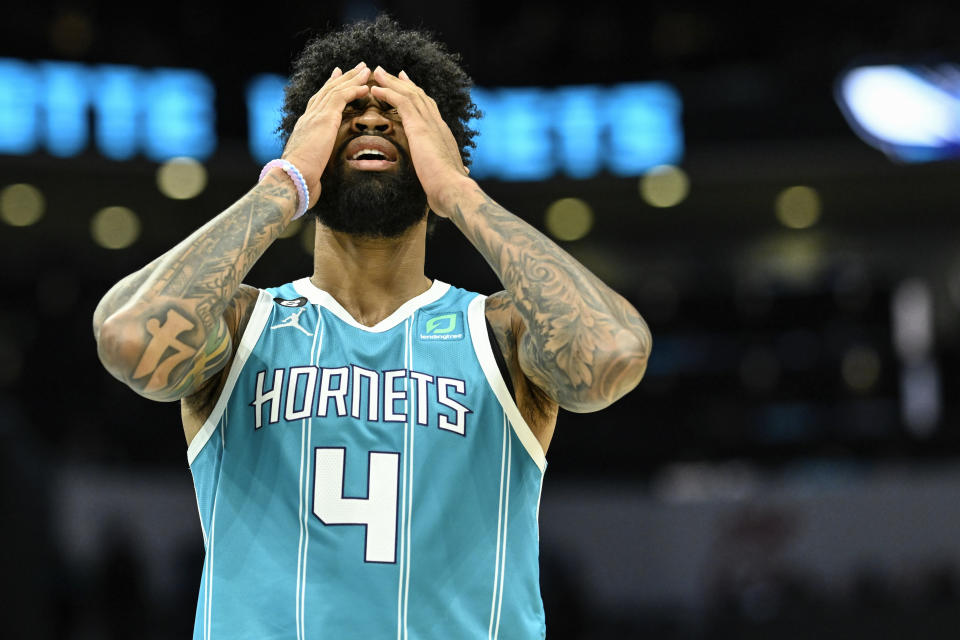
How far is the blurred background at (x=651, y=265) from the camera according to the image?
11219 mm

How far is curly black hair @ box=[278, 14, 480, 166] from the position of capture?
10.4 feet

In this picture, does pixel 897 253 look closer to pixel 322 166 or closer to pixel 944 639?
pixel 944 639

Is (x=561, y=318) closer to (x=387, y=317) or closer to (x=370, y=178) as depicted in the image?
(x=387, y=317)

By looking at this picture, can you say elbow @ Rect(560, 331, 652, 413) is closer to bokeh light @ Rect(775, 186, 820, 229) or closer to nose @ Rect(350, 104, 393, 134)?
nose @ Rect(350, 104, 393, 134)

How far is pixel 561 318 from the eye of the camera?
100 inches

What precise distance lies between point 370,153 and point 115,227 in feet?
43.5

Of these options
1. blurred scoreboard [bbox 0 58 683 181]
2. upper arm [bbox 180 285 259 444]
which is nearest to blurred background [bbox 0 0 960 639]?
blurred scoreboard [bbox 0 58 683 181]

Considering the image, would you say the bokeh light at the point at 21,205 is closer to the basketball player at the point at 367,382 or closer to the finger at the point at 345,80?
the finger at the point at 345,80

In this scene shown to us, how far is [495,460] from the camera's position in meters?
2.65

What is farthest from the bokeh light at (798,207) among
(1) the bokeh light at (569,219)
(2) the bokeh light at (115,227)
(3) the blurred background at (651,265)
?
(2) the bokeh light at (115,227)

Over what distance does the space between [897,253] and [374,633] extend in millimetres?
15341

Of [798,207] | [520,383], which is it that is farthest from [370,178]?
[798,207]

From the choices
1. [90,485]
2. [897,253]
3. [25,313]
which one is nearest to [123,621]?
[90,485]

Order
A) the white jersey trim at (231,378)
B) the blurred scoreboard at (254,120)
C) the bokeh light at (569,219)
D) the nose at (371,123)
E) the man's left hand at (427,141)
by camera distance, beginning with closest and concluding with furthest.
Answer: the white jersey trim at (231,378) < the man's left hand at (427,141) < the nose at (371,123) < the blurred scoreboard at (254,120) < the bokeh light at (569,219)
